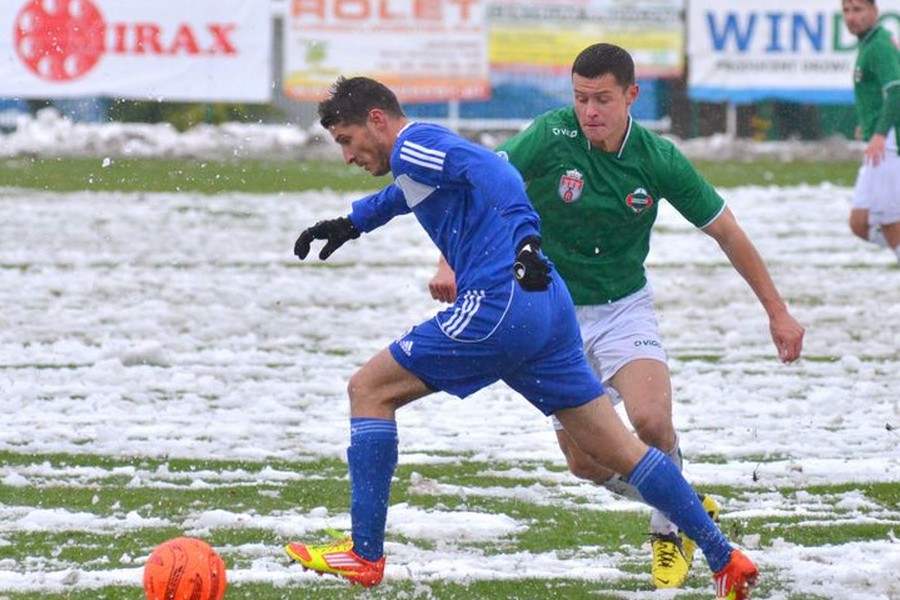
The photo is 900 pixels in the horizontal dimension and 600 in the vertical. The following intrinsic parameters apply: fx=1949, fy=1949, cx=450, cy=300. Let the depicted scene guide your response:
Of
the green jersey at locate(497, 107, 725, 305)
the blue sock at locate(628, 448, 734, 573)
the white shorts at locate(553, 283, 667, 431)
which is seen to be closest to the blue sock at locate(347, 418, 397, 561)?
the blue sock at locate(628, 448, 734, 573)

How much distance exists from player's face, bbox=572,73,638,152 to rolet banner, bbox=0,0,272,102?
1800 cm

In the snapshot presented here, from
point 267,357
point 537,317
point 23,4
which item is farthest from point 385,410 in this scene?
point 23,4

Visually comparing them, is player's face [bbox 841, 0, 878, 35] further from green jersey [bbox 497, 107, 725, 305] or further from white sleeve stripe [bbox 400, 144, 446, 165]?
white sleeve stripe [bbox 400, 144, 446, 165]

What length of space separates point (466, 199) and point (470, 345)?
0.47 meters

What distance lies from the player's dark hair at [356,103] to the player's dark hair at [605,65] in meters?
0.82

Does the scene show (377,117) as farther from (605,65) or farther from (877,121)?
(877,121)

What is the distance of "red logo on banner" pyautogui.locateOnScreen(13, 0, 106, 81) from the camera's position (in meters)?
24.2

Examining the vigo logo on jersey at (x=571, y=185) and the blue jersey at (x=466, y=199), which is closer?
the blue jersey at (x=466, y=199)

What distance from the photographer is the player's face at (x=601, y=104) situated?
6949 mm

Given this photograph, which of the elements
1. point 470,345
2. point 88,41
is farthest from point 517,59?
point 470,345

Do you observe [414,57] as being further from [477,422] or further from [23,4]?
[477,422]

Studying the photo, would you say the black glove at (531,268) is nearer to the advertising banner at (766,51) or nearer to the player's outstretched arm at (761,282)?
the player's outstretched arm at (761,282)

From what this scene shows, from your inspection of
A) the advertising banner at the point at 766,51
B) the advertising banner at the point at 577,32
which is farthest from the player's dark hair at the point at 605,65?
the advertising banner at the point at 766,51

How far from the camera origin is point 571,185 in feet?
23.5
